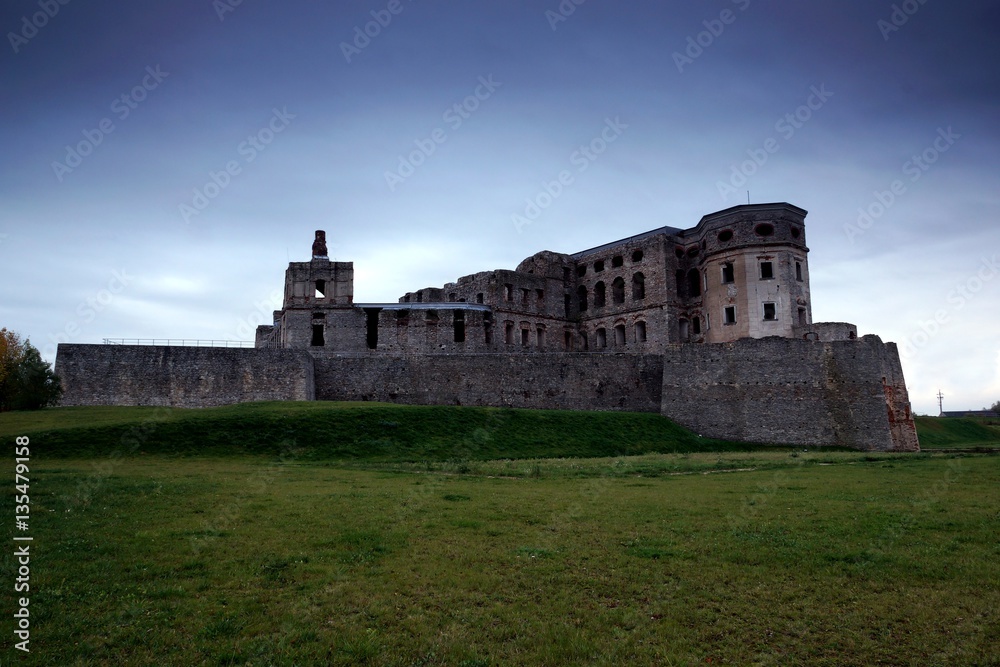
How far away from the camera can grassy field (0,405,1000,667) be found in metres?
7.67

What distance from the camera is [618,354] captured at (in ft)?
164

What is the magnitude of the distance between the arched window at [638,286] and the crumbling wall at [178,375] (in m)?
36.9

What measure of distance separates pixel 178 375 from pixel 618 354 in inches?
1266

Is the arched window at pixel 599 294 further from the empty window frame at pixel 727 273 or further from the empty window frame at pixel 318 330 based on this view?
the empty window frame at pixel 318 330

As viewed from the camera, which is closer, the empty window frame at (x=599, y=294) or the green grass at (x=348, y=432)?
the green grass at (x=348, y=432)

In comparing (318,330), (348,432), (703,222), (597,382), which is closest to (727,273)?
(703,222)

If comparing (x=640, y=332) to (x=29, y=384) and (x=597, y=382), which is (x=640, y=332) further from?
(x=29, y=384)

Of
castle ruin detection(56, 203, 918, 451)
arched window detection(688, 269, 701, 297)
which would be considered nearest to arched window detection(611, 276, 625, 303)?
castle ruin detection(56, 203, 918, 451)

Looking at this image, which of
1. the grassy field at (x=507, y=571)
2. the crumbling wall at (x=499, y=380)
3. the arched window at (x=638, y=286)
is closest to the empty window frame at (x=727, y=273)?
the arched window at (x=638, y=286)

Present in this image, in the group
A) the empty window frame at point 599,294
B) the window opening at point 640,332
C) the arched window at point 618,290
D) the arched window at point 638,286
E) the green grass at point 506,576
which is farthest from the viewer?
the empty window frame at point 599,294

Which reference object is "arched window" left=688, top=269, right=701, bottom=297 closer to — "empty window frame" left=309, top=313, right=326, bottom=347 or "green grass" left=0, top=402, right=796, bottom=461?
"green grass" left=0, top=402, right=796, bottom=461

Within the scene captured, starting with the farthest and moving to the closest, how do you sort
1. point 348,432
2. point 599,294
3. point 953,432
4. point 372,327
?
point 599,294 < point 953,432 < point 372,327 < point 348,432

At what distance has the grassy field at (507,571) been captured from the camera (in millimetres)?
7672

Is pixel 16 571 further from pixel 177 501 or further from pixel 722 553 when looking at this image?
pixel 722 553
